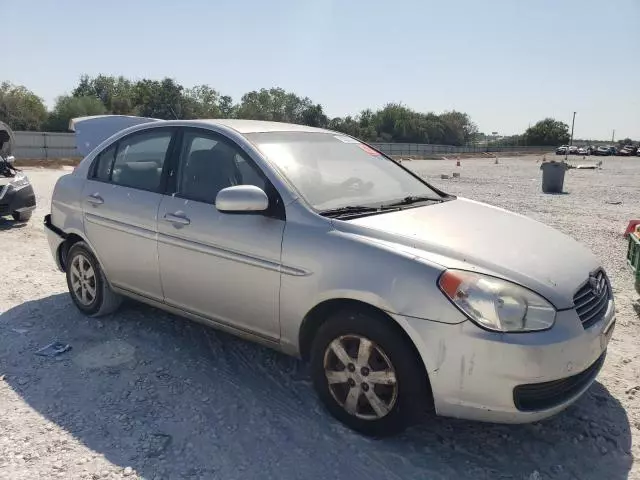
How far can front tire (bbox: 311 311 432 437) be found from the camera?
2646 millimetres

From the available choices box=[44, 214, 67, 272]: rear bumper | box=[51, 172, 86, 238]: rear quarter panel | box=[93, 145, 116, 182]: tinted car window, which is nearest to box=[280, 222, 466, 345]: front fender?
box=[93, 145, 116, 182]: tinted car window

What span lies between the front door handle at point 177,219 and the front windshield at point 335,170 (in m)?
0.71

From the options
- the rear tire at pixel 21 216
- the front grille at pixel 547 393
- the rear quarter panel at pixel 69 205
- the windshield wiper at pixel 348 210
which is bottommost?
the rear tire at pixel 21 216

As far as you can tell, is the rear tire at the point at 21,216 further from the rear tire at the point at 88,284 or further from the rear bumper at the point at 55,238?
the rear tire at the point at 88,284

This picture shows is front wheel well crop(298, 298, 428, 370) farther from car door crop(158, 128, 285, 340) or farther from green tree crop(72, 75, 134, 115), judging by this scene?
green tree crop(72, 75, 134, 115)

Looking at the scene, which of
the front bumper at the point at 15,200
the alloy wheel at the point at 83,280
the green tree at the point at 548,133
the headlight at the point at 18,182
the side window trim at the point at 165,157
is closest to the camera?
the side window trim at the point at 165,157

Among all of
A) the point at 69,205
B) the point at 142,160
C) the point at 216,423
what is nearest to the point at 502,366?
the point at 216,423

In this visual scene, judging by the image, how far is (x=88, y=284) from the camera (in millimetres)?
4539

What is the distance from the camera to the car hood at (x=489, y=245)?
2.63m

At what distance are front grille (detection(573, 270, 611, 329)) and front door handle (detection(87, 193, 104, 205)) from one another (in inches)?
139

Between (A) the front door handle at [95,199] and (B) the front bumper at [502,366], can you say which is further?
(A) the front door handle at [95,199]

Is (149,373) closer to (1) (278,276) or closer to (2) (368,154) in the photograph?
(1) (278,276)

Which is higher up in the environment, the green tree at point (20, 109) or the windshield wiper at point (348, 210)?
the green tree at point (20, 109)

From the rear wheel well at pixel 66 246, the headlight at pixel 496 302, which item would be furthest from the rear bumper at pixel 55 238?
the headlight at pixel 496 302
